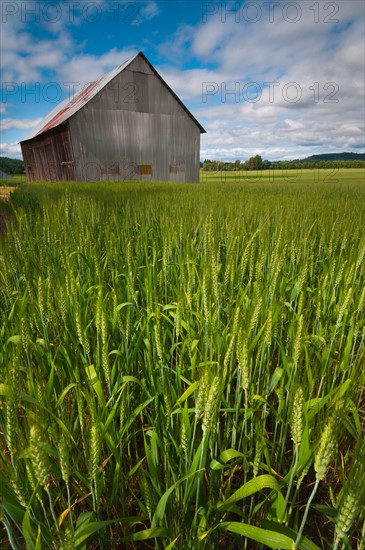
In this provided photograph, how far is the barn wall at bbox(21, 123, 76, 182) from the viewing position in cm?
1348

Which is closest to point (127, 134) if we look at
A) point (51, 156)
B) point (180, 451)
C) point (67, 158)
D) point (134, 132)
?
point (134, 132)

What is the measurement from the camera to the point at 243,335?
0.72m

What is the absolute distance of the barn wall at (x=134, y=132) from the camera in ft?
43.5

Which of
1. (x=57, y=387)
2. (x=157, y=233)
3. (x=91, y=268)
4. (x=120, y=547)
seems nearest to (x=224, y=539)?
(x=120, y=547)

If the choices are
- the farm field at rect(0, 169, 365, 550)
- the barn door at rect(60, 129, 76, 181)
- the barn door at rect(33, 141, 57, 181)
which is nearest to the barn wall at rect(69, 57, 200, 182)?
the barn door at rect(60, 129, 76, 181)

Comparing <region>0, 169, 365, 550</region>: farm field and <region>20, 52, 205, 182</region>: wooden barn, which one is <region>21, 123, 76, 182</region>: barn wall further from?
<region>0, 169, 365, 550</region>: farm field

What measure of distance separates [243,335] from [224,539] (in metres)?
0.63

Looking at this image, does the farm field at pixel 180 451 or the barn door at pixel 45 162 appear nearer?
the farm field at pixel 180 451

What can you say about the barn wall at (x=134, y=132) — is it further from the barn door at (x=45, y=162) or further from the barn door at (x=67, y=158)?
the barn door at (x=45, y=162)

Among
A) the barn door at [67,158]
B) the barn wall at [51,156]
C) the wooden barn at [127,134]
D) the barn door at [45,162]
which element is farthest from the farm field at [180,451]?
the barn door at [45,162]

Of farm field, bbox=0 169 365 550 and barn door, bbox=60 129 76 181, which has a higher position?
barn door, bbox=60 129 76 181

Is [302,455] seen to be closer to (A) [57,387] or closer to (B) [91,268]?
(A) [57,387]

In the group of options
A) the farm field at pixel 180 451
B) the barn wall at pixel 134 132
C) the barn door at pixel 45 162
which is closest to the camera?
the farm field at pixel 180 451

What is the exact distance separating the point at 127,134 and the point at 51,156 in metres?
4.42
